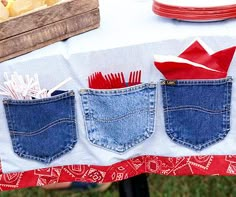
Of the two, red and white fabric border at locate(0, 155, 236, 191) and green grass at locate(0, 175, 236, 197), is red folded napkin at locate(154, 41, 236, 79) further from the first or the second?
green grass at locate(0, 175, 236, 197)

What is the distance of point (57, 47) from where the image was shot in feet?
4.22

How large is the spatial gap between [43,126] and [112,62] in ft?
0.66

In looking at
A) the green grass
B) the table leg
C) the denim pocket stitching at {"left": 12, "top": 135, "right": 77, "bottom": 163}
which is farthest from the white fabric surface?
the green grass

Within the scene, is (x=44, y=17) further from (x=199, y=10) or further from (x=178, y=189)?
(x=178, y=189)

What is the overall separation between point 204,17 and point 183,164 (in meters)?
0.32

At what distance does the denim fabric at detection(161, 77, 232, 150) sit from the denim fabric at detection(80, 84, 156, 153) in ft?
0.13

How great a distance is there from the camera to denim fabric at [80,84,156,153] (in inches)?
49.7

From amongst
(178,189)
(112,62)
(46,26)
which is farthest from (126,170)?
(178,189)

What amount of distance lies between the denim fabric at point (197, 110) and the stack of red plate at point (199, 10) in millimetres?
141

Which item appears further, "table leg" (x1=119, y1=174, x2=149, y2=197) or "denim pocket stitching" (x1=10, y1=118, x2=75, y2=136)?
"table leg" (x1=119, y1=174, x2=149, y2=197)

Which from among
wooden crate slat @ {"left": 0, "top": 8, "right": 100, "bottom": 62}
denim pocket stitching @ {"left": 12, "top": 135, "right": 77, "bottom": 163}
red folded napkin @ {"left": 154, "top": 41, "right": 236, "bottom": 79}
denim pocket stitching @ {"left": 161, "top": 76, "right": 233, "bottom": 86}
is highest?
wooden crate slat @ {"left": 0, "top": 8, "right": 100, "bottom": 62}

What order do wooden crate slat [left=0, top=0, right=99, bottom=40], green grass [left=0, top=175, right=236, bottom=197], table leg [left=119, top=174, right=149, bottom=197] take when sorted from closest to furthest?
wooden crate slat [left=0, top=0, right=99, bottom=40] → table leg [left=119, top=174, right=149, bottom=197] → green grass [left=0, top=175, right=236, bottom=197]

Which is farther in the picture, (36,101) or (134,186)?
(134,186)

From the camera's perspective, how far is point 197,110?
1281 mm
